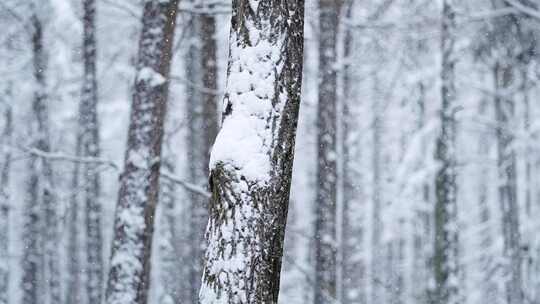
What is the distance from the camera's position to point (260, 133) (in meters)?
3.81

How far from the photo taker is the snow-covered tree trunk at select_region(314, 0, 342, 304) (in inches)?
354

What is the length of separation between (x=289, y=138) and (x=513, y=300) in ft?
39.6

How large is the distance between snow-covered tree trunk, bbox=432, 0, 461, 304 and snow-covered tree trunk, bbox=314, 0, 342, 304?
1781 millimetres

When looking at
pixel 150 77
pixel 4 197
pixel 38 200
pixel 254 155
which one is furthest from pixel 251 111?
pixel 38 200

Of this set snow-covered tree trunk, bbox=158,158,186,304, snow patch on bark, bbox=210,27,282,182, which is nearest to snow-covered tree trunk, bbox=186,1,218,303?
snow-covered tree trunk, bbox=158,158,186,304

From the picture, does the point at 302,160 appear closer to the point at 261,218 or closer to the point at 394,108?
the point at 394,108

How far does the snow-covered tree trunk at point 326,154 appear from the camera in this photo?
899cm

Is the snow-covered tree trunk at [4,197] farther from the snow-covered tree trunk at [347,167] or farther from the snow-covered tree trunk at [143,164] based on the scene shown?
the snow-covered tree trunk at [143,164]

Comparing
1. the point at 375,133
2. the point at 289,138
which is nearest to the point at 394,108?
the point at 375,133

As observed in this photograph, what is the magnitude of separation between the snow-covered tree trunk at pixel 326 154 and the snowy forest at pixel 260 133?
23 mm

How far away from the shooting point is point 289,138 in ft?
12.8

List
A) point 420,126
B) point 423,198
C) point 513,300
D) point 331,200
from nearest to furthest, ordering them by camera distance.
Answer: point 331,200
point 513,300
point 420,126
point 423,198

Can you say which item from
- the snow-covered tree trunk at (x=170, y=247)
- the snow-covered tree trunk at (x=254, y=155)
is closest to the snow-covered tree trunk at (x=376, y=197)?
the snow-covered tree trunk at (x=170, y=247)

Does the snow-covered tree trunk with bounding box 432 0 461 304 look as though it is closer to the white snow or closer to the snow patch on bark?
the white snow
